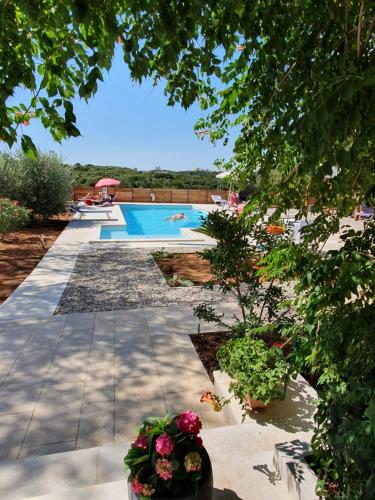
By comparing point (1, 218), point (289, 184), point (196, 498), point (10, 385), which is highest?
point (289, 184)

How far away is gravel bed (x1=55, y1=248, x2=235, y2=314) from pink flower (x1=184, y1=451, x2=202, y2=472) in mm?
3793

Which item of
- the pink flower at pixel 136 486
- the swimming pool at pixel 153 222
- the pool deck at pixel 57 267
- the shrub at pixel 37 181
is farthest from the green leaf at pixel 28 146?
the shrub at pixel 37 181

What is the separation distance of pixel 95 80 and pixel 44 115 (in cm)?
48

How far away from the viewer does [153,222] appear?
18.5m

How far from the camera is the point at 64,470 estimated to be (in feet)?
7.09

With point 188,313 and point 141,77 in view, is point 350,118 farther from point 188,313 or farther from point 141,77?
point 188,313

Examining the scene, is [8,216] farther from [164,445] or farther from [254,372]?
[164,445]

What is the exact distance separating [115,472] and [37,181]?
Result: 40.9 ft

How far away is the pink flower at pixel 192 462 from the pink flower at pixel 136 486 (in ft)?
0.75

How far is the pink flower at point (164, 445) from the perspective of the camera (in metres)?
1.49

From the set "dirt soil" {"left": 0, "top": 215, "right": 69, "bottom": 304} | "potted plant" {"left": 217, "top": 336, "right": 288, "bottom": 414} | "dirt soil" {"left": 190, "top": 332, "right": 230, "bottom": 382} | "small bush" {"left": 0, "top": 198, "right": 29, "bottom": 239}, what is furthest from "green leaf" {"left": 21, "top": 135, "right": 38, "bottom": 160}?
"small bush" {"left": 0, "top": 198, "right": 29, "bottom": 239}

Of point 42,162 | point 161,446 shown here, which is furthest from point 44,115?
Answer: point 42,162

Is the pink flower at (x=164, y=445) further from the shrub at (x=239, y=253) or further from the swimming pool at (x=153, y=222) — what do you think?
the swimming pool at (x=153, y=222)

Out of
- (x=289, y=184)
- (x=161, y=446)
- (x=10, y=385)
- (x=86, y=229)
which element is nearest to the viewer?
(x=161, y=446)
